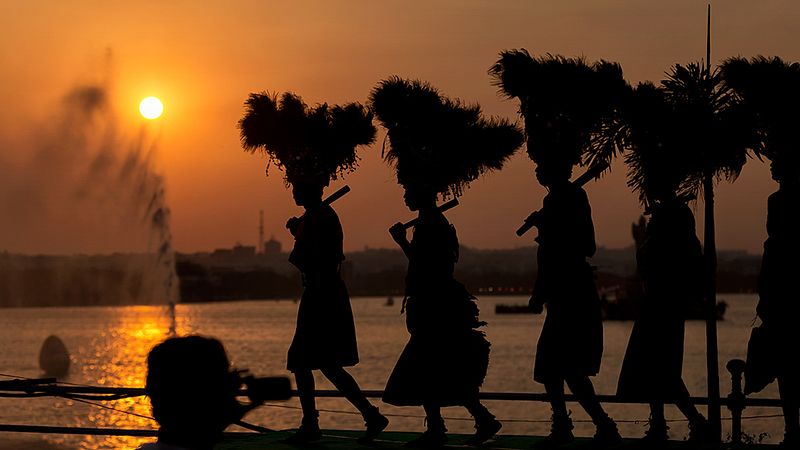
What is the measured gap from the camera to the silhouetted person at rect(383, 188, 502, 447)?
1141 centimetres

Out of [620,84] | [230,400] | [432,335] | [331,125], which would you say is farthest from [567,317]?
[230,400]

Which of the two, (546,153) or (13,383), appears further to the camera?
(13,383)

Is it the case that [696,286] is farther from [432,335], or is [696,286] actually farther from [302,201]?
[302,201]

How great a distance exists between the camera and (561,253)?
11000 mm

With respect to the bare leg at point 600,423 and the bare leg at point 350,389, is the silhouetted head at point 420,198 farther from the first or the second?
the bare leg at point 600,423

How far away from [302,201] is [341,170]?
0.56 m

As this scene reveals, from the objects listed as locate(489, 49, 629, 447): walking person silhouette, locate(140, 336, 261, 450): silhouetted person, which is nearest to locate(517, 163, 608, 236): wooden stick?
locate(489, 49, 629, 447): walking person silhouette

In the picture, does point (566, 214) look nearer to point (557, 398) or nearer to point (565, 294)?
point (565, 294)

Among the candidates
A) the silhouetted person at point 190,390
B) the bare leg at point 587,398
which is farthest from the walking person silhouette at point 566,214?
the silhouetted person at point 190,390

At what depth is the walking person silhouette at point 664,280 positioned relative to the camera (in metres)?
10.7

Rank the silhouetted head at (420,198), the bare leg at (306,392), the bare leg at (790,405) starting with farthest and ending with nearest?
the silhouetted head at (420,198), the bare leg at (306,392), the bare leg at (790,405)

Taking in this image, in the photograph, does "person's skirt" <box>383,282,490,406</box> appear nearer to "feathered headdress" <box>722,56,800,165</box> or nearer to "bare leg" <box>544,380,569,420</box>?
"bare leg" <box>544,380,569,420</box>

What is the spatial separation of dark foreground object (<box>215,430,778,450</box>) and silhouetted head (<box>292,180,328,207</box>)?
Result: 6.33 ft

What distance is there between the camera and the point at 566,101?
453 inches
